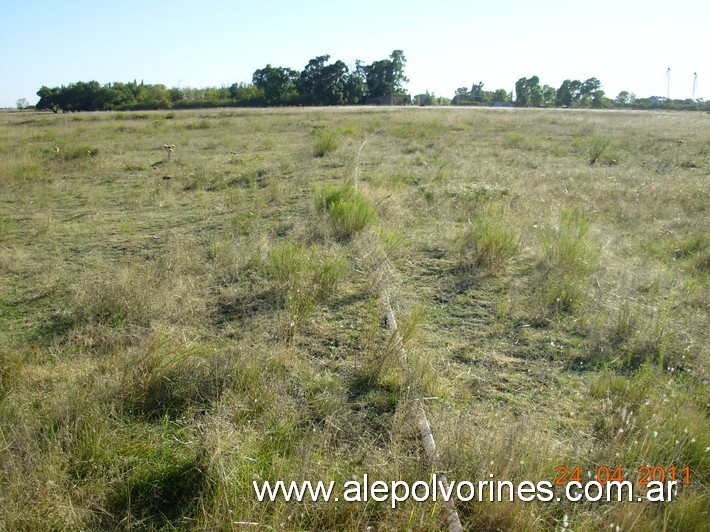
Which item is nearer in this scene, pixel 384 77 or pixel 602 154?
pixel 602 154

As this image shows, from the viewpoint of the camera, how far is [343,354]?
13.8ft

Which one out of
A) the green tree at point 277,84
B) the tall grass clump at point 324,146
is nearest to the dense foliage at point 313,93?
the green tree at point 277,84

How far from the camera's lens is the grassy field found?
102 inches

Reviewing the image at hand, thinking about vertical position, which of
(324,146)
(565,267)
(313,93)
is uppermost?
(313,93)

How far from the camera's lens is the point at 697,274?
6043 mm

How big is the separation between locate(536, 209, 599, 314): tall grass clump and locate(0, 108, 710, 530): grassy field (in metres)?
0.03

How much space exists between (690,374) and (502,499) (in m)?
2.29

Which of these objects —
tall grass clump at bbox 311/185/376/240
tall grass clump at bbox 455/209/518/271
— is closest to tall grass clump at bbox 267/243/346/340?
tall grass clump at bbox 311/185/376/240

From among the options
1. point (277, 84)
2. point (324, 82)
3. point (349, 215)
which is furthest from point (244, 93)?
point (349, 215)

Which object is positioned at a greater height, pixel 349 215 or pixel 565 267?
pixel 349 215
